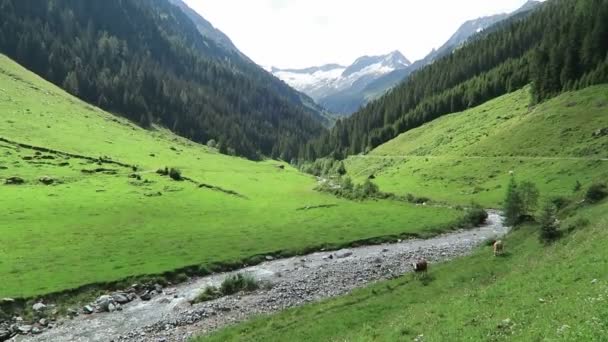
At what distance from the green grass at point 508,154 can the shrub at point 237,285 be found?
57763mm

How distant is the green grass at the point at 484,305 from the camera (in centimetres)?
1798

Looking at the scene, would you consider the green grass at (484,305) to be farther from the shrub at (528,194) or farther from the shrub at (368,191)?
the shrub at (368,191)

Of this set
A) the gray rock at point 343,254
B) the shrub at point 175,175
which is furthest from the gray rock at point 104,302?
the shrub at point 175,175

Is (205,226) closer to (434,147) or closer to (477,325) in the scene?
(477,325)

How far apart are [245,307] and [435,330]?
21.6 meters

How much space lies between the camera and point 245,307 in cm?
3953

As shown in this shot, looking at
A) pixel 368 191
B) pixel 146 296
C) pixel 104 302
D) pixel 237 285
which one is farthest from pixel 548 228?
pixel 368 191

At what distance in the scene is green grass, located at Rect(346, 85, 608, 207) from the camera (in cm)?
8825

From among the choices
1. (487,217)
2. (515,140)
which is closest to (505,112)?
(515,140)

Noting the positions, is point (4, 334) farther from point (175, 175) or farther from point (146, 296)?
point (175, 175)

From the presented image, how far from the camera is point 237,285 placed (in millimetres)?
44781

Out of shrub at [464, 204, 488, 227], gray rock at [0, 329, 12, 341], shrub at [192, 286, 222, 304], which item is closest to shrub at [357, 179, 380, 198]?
shrub at [464, 204, 488, 227]

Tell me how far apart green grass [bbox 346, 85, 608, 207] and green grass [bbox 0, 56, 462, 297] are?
1883 centimetres

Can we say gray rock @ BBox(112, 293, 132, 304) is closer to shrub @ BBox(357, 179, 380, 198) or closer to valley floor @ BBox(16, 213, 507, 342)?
valley floor @ BBox(16, 213, 507, 342)
